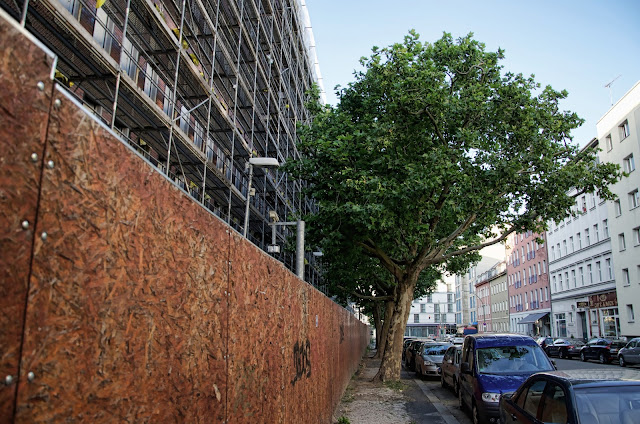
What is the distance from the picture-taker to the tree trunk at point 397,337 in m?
17.6

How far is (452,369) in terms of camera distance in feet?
50.1

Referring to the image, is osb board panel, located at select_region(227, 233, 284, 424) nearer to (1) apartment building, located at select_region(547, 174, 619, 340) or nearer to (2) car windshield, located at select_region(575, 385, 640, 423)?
(2) car windshield, located at select_region(575, 385, 640, 423)

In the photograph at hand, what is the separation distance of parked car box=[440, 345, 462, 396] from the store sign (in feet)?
89.3

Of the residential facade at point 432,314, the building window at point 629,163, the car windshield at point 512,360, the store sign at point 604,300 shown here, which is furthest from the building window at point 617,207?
the residential facade at point 432,314

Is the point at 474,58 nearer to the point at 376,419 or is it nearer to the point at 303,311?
the point at 376,419

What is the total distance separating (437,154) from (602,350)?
60.7 feet

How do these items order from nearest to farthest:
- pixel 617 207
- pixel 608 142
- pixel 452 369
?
pixel 452 369 < pixel 617 207 < pixel 608 142

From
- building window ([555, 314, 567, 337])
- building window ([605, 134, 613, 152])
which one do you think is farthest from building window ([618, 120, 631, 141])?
building window ([555, 314, 567, 337])

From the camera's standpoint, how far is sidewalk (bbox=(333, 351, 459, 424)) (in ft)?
34.3

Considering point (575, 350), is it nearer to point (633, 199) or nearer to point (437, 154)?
point (633, 199)

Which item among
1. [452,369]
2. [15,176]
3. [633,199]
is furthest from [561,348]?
[15,176]

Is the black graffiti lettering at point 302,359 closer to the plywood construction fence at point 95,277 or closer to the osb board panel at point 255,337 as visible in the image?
the osb board panel at point 255,337

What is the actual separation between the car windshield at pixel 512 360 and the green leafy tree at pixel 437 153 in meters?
5.19

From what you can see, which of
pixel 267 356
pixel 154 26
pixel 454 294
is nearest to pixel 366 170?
pixel 154 26
